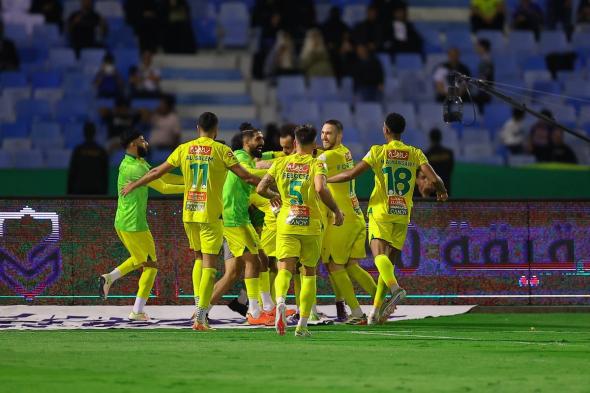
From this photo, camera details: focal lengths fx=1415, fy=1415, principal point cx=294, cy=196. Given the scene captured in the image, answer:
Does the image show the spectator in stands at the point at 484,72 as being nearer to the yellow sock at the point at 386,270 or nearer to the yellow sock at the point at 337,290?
the yellow sock at the point at 337,290

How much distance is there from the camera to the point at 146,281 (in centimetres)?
1653

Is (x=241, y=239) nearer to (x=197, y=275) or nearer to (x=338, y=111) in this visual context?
(x=197, y=275)

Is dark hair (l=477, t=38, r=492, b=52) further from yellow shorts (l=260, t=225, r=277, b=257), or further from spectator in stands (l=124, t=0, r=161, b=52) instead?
yellow shorts (l=260, t=225, r=277, b=257)

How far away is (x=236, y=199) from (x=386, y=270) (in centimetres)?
192

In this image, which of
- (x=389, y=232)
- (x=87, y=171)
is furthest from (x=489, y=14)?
(x=389, y=232)

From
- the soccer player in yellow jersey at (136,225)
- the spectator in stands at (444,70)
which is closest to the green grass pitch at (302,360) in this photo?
the soccer player in yellow jersey at (136,225)

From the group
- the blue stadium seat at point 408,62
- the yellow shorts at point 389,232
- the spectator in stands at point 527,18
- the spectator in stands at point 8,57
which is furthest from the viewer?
the spectator in stands at point 527,18

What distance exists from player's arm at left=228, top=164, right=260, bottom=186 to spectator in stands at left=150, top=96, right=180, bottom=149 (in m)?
8.29

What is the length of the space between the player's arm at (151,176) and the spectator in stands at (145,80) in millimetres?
8724

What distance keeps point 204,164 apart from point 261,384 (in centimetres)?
509

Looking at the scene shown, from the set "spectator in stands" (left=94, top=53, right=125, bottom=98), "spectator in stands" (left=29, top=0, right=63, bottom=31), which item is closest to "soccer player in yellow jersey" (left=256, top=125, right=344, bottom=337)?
"spectator in stands" (left=94, top=53, right=125, bottom=98)

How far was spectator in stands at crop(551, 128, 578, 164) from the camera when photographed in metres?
24.1

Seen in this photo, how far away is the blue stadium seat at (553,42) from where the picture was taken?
92.4ft

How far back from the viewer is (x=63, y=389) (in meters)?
10.0
